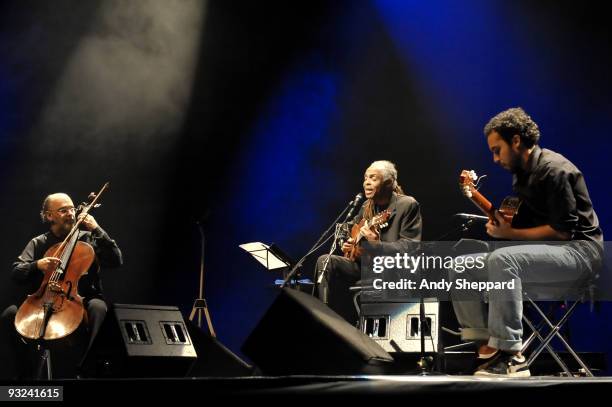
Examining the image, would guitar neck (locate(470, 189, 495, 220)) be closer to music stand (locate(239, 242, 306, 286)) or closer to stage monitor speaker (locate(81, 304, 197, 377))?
stage monitor speaker (locate(81, 304, 197, 377))

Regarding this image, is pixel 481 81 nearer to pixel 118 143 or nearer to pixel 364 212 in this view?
pixel 364 212

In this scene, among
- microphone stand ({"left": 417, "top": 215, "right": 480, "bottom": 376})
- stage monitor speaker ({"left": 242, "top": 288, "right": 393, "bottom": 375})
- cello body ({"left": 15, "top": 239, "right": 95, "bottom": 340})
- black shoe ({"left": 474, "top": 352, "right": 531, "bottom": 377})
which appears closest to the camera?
stage monitor speaker ({"left": 242, "top": 288, "right": 393, "bottom": 375})

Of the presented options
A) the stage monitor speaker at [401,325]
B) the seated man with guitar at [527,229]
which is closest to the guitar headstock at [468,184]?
the seated man with guitar at [527,229]

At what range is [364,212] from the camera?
551cm

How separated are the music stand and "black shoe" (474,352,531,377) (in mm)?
2329

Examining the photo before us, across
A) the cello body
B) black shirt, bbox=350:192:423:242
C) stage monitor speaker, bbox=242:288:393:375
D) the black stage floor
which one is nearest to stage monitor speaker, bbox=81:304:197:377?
stage monitor speaker, bbox=242:288:393:375

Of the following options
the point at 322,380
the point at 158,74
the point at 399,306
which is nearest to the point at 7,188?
the point at 158,74

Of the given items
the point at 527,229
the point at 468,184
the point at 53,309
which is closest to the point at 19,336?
the point at 53,309

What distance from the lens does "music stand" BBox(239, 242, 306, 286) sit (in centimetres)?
517

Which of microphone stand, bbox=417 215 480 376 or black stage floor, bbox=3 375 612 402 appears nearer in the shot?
black stage floor, bbox=3 375 612 402

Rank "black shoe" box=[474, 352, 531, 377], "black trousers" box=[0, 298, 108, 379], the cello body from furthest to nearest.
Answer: "black trousers" box=[0, 298, 108, 379] < the cello body < "black shoe" box=[474, 352, 531, 377]

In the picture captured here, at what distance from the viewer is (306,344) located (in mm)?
2793

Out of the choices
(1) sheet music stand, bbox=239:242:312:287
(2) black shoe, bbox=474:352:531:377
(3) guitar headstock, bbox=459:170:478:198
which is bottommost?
(2) black shoe, bbox=474:352:531:377

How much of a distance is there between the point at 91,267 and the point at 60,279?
508 millimetres
